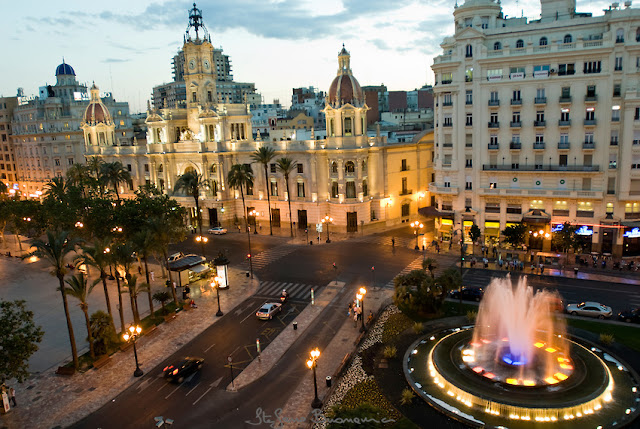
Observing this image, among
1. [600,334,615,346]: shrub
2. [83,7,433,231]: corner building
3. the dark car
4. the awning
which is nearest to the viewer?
[600,334,615,346]: shrub

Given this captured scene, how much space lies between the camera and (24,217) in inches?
2751

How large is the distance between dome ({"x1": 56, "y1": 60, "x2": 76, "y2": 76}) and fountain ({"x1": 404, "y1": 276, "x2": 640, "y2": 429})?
128 meters

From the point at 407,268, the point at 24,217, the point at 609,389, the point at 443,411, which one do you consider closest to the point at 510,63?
the point at 407,268

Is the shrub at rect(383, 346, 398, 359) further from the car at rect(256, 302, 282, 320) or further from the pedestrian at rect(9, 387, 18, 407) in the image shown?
the pedestrian at rect(9, 387, 18, 407)

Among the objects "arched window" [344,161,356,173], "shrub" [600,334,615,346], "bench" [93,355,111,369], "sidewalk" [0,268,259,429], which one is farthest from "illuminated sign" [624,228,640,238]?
"bench" [93,355,111,369]

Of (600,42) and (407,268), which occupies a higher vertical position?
(600,42)

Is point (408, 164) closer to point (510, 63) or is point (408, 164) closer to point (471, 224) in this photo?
point (471, 224)

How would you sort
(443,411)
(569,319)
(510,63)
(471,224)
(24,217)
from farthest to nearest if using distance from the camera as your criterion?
(24,217) < (471,224) < (510,63) < (569,319) < (443,411)

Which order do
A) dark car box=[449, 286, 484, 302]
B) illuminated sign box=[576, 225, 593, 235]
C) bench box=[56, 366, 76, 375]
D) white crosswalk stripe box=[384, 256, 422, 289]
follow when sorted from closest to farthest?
1. bench box=[56, 366, 76, 375]
2. dark car box=[449, 286, 484, 302]
3. white crosswalk stripe box=[384, 256, 422, 289]
4. illuminated sign box=[576, 225, 593, 235]

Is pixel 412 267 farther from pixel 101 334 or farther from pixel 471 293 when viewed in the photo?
pixel 101 334

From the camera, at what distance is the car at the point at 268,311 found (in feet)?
144

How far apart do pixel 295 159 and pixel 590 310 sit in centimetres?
4927

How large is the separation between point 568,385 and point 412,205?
5456 centimetres

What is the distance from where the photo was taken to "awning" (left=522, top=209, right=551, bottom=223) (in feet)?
191
